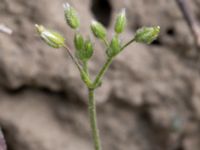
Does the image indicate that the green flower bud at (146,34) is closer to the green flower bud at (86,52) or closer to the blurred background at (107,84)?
the green flower bud at (86,52)

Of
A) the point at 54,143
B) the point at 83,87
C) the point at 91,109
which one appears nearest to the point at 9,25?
the point at 83,87

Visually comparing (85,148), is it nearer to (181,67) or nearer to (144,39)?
(181,67)

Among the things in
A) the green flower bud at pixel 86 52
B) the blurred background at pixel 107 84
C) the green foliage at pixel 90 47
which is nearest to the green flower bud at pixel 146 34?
the green foliage at pixel 90 47

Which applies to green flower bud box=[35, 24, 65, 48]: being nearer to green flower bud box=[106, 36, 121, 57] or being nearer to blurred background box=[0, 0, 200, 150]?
green flower bud box=[106, 36, 121, 57]

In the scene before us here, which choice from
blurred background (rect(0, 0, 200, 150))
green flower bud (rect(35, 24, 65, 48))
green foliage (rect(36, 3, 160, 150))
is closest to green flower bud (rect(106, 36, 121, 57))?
green foliage (rect(36, 3, 160, 150))

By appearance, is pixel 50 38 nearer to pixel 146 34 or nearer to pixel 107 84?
pixel 146 34
